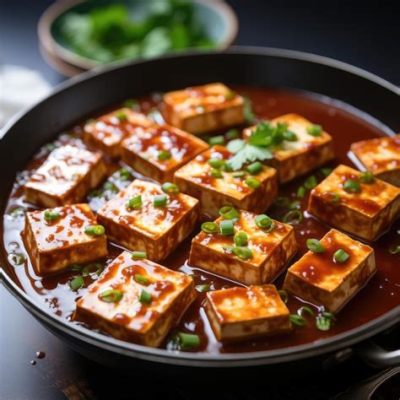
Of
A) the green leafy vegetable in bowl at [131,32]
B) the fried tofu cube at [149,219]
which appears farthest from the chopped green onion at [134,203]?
the green leafy vegetable in bowl at [131,32]

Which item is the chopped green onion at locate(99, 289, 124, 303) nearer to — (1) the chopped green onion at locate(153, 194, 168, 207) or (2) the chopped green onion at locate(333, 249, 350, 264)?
(1) the chopped green onion at locate(153, 194, 168, 207)

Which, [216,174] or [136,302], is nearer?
[136,302]

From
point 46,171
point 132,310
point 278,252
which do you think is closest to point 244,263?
point 278,252

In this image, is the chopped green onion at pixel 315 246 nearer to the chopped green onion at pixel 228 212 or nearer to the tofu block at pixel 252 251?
the tofu block at pixel 252 251

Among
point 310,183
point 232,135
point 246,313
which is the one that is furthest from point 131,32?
point 246,313

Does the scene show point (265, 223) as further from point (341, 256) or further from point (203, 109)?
point (203, 109)

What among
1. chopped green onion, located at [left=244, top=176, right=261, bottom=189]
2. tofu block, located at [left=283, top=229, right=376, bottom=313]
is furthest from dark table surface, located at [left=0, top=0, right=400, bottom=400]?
chopped green onion, located at [left=244, top=176, right=261, bottom=189]
